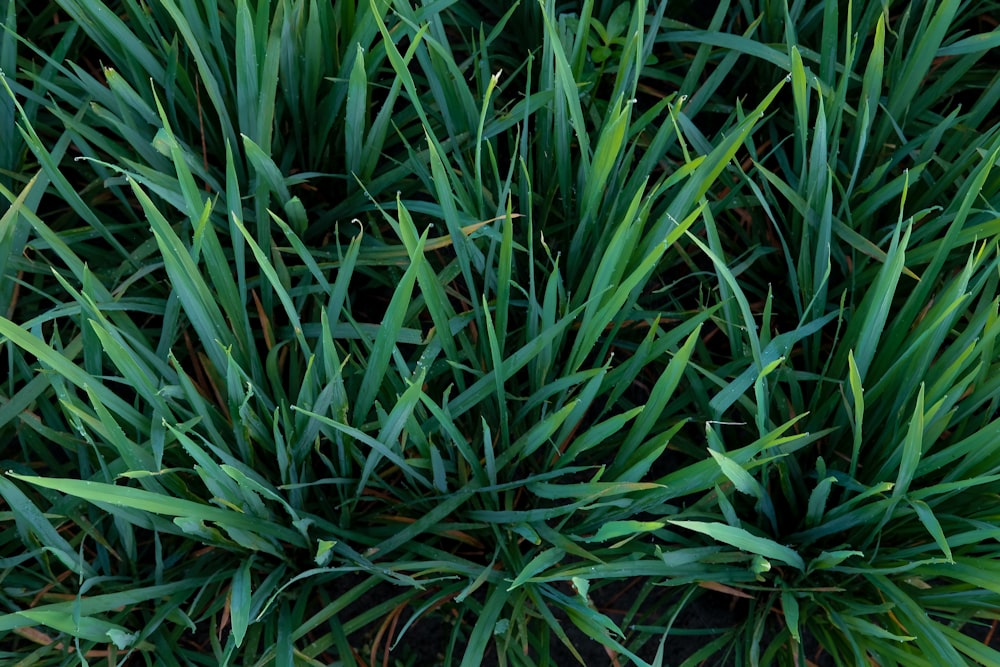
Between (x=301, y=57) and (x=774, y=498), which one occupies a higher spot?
(x=301, y=57)

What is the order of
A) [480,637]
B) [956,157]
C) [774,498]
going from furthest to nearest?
[956,157], [774,498], [480,637]

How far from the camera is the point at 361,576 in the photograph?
0.92 m

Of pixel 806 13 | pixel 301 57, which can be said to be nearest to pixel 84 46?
pixel 301 57

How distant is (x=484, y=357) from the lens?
0.87m

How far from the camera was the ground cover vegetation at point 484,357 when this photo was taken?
776 millimetres

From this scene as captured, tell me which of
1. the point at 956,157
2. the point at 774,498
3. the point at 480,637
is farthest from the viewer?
the point at 956,157

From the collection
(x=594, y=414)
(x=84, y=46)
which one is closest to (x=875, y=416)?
(x=594, y=414)

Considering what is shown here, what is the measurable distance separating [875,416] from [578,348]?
29 cm

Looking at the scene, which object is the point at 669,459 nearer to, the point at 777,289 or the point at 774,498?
the point at 774,498

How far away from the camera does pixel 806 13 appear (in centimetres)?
105

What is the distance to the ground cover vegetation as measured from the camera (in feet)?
2.55

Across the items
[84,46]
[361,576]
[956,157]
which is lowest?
[361,576]

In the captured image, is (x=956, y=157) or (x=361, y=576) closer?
(x=361, y=576)

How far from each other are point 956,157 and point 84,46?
1.01 m
